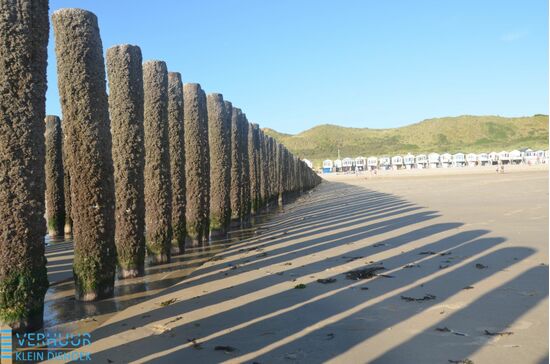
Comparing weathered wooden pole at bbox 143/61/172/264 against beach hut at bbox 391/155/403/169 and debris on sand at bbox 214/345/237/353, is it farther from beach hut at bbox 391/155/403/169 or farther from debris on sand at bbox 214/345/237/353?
beach hut at bbox 391/155/403/169

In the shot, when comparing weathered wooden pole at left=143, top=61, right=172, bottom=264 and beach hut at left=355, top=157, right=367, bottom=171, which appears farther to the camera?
beach hut at left=355, top=157, right=367, bottom=171

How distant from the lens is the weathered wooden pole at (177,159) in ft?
33.4

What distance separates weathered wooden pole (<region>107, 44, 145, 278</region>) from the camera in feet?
25.8

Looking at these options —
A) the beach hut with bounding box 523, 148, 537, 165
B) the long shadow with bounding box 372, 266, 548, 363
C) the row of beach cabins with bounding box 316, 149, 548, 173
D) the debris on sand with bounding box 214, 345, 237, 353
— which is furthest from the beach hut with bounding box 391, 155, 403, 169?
the debris on sand with bounding box 214, 345, 237, 353

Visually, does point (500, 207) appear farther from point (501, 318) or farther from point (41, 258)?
point (41, 258)

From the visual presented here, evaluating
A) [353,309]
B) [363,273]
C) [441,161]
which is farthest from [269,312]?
[441,161]

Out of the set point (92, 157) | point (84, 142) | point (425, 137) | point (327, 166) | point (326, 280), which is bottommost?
point (326, 280)

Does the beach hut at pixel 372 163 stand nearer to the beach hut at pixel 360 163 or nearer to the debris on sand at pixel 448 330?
the beach hut at pixel 360 163

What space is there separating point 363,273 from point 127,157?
421 centimetres

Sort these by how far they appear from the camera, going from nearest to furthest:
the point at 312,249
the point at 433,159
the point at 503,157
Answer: the point at 312,249 < the point at 503,157 < the point at 433,159

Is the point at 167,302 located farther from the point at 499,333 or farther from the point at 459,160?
the point at 459,160

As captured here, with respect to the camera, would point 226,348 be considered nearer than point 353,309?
Yes

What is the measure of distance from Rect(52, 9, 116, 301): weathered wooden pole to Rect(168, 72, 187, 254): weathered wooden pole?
3515mm

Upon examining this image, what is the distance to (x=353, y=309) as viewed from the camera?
5402mm
